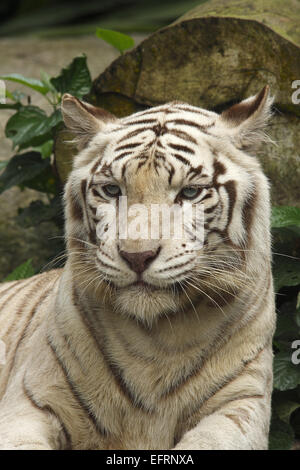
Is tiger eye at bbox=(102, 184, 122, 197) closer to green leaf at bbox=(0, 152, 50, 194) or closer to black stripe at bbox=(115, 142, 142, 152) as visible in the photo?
black stripe at bbox=(115, 142, 142, 152)

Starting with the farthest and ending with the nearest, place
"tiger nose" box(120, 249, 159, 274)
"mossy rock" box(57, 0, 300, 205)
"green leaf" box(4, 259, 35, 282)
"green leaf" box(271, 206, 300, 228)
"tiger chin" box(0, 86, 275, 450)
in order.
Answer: "green leaf" box(4, 259, 35, 282) < "mossy rock" box(57, 0, 300, 205) < "green leaf" box(271, 206, 300, 228) < "tiger chin" box(0, 86, 275, 450) < "tiger nose" box(120, 249, 159, 274)

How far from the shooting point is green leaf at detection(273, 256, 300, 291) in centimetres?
366

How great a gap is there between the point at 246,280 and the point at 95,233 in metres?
0.60

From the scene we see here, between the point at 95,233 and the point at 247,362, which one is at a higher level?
the point at 95,233

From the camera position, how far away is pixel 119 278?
2.41 meters

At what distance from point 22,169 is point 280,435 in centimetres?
258

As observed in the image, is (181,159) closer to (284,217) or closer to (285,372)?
(284,217)

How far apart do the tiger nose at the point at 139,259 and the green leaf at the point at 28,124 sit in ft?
7.74

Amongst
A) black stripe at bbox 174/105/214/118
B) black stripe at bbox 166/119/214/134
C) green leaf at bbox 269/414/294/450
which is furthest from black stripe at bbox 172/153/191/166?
green leaf at bbox 269/414/294/450

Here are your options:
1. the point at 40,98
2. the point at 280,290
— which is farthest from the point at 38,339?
the point at 40,98

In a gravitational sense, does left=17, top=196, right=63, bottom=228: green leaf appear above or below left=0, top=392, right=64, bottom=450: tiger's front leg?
above

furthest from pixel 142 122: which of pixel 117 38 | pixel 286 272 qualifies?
pixel 117 38
